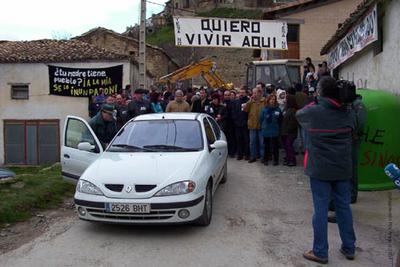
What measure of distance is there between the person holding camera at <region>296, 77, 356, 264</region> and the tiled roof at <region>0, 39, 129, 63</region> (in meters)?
18.8

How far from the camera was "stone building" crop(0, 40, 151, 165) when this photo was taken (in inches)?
924

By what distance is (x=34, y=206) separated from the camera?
7.79m

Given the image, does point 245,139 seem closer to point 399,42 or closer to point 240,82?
point 399,42

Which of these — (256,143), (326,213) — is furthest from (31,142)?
(326,213)

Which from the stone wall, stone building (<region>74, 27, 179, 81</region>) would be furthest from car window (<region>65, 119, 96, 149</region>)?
stone building (<region>74, 27, 179, 81</region>)

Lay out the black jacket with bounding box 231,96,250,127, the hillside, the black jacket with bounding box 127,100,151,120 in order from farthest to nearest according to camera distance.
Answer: the hillside < the black jacket with bounding box 231,96,250,127 < the black jacket with bounding box 127,100,151,120

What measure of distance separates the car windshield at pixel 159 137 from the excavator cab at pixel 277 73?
9.87 metres

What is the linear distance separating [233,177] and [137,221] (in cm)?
455

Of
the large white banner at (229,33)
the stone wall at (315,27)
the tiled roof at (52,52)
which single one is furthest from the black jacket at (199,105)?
the stone wall at (315,27)

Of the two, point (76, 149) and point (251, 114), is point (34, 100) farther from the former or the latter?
point (76, 149)

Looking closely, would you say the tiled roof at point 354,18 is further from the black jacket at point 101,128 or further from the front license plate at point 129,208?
the front license plate at point 129,208

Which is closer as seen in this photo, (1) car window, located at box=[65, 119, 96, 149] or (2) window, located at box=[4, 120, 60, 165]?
(1) car window, located at box=[65, 119, 96, 149]

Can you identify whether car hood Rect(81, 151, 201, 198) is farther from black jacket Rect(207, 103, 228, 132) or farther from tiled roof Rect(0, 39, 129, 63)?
tiled roof Rect(0, 39, 129, 63)

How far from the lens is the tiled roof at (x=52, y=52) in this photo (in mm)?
23156
